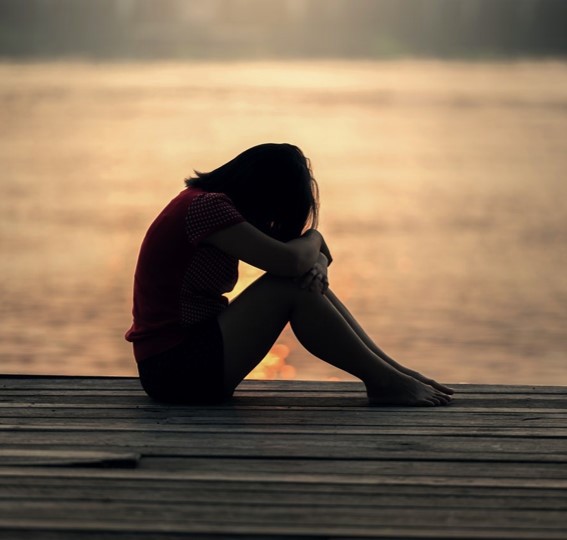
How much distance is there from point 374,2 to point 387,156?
10671mm

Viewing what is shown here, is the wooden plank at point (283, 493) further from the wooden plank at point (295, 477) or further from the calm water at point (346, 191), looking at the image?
the calm water at point (346, 191)

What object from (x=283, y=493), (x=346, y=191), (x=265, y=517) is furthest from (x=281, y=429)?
(x=346, y=191)

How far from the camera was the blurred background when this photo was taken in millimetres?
6301

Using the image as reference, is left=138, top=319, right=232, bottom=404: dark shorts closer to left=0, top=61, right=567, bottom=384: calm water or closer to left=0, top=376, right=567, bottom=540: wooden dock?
left=0, top=376, right=567, bottom=540: wooden dock

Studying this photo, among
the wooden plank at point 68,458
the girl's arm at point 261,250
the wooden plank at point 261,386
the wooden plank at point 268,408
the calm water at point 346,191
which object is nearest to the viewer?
the wooden plank at point 68,458

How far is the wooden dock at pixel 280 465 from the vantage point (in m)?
2.31

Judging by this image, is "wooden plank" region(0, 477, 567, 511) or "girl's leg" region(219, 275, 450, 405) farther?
"girl's leg" region(219, 275, 450, 405)

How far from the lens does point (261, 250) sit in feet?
10.2

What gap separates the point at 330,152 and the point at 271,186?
28.4ft

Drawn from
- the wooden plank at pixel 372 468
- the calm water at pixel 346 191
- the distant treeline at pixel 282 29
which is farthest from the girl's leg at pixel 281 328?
the distant treeline at pixel 282 29

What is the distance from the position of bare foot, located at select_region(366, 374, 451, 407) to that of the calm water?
213 centimetres

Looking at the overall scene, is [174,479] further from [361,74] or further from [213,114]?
[361,74]

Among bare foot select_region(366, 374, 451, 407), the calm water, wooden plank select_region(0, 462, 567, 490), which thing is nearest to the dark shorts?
bare foot select_region(366, 374, 451, 407)

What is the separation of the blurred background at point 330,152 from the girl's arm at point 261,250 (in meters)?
2.22
